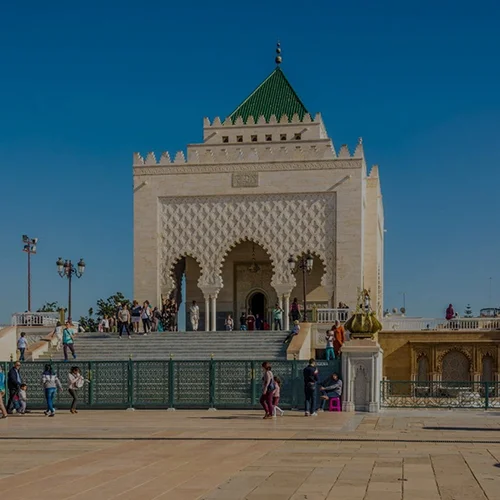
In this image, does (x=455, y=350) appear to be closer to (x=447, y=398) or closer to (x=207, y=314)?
(x=207, y=314)

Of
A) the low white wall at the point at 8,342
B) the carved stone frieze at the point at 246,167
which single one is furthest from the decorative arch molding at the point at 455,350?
the low white wall at the point at 8,342

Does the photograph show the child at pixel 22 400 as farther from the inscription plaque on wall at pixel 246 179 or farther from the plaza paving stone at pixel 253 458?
the inscription plaque on wall at pixel 246 179

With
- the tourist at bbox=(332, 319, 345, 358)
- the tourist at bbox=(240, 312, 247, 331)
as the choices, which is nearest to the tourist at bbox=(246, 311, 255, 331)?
the tourist at bbox=(240, 312, 247, 331)

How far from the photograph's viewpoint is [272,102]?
1558 inches

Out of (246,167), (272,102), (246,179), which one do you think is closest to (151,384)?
(246,179)

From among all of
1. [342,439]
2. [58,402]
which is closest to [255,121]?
[58,402]

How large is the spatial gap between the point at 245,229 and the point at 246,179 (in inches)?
→ 66.3

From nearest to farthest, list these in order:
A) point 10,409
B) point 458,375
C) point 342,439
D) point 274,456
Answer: point 274,456, point 342,439, point 10,409, point 458,375

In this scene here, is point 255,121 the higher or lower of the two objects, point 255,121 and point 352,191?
the higher

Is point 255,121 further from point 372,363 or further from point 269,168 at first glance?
point 372,363

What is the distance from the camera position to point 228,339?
88.5 feet

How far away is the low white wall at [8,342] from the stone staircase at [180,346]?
1898 mm

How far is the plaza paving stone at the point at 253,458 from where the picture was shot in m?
8.71

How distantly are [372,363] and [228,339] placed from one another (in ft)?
29.3
